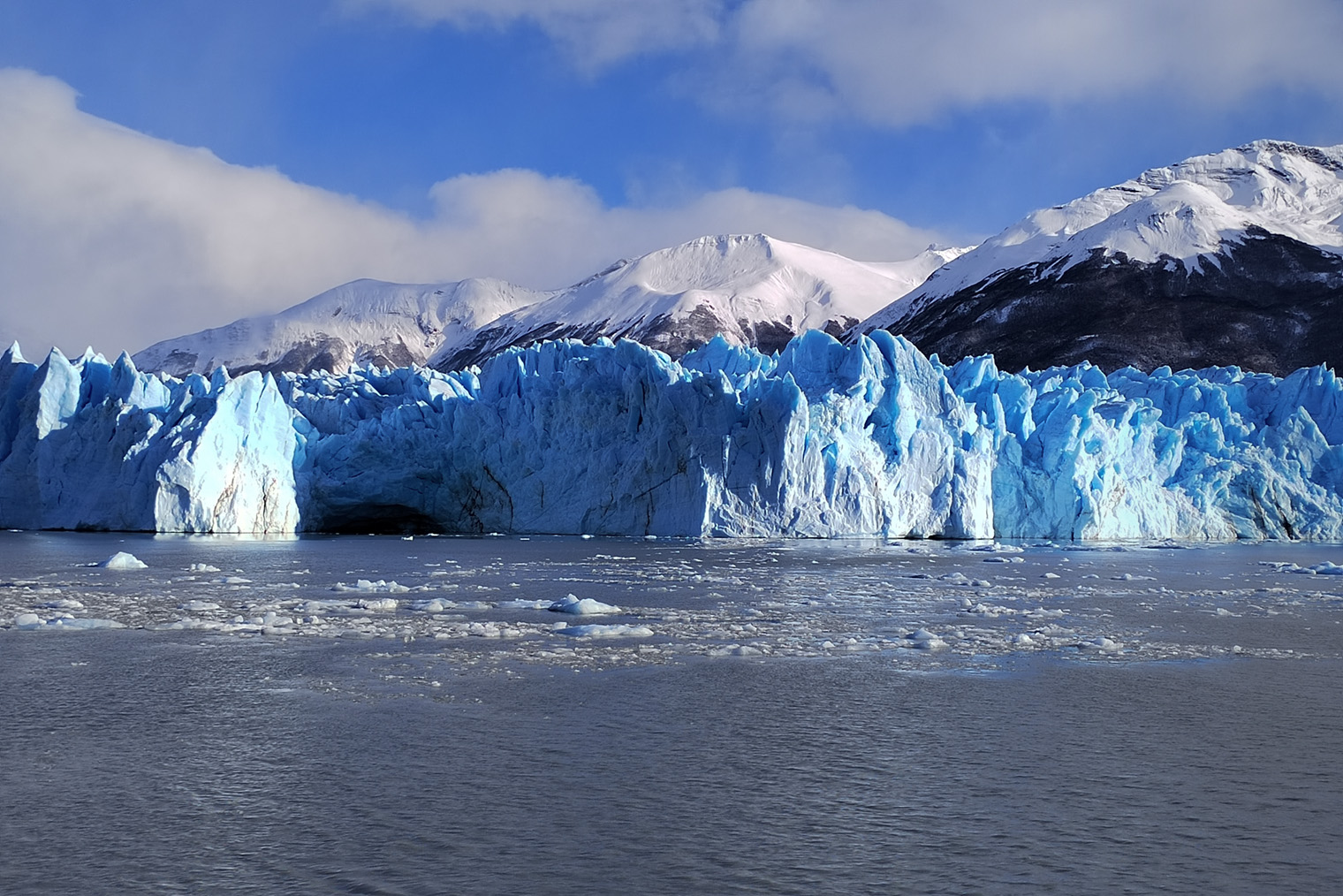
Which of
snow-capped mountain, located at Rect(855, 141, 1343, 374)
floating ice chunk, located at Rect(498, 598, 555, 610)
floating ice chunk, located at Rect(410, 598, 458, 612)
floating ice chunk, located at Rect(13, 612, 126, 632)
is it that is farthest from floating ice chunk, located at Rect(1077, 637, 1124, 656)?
snow-capped mountain, located at Rect(855, 141, 1343, 374)

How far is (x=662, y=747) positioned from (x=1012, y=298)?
254 feet

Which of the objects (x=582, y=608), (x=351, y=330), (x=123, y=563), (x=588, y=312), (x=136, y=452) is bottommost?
(x=582, y=608)

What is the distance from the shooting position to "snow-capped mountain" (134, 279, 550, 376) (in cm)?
13312

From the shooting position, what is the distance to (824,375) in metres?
28.8

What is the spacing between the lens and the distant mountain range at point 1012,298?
6612cm

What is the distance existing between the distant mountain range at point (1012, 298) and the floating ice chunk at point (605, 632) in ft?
192

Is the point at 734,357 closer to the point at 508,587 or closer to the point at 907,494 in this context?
the point at 907,494

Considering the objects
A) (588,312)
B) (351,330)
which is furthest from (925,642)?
(351,330)

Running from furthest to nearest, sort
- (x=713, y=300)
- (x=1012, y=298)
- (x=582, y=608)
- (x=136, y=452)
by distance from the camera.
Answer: (x=713, y=300), (x=1012, y=298), (x=136, y=452), (x=582, y=608)

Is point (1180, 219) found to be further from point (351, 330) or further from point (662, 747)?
point (351, 330)

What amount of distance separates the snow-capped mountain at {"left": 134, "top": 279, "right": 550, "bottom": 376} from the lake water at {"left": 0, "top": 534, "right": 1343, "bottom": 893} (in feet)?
392

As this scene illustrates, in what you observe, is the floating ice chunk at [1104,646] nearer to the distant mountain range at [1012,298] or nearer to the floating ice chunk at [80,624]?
the floating ice chunk at [80,624]

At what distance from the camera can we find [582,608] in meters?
10.8

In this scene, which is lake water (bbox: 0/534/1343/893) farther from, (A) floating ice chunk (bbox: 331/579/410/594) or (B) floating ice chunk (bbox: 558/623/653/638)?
(A) floating ice chunk (bbox: 331/579/410/594)
